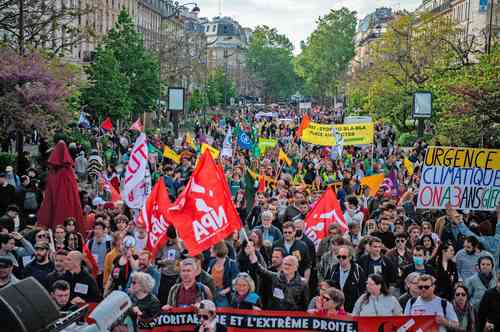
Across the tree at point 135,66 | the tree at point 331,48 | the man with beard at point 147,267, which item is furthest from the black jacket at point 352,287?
the tree at point 331,48

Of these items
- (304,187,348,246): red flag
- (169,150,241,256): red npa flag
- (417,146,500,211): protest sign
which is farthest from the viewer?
(304,187,348,246): red flag

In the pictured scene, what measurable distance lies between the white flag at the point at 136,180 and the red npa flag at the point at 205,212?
3.76m

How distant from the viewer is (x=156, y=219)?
10758mm

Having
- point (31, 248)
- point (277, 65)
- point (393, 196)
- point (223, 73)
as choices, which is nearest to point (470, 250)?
point (31, 248)

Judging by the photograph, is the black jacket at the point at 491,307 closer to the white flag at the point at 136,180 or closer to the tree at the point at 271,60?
the white flag at the point at 136,180

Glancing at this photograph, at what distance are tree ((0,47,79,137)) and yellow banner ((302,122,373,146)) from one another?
732 centimetres

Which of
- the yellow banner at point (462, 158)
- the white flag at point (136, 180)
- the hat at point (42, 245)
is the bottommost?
the hat at point (42, 245)

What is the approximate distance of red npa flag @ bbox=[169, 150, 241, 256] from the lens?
358 inches

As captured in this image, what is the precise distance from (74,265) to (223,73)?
316ft

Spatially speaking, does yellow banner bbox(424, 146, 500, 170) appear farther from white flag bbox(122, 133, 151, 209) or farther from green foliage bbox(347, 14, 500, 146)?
green foliage bbox(347, 14, 500, 146)

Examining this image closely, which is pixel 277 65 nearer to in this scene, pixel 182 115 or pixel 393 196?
pixel 182 115

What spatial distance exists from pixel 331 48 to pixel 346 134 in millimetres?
109548

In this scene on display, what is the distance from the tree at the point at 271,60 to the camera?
162 meters

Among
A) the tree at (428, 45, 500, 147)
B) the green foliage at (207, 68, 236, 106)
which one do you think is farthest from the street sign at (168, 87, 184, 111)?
the green foliage at (207, 68, 236, 106)
